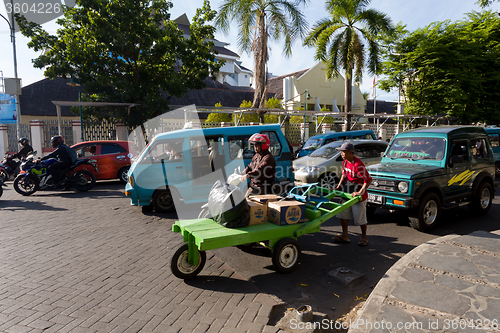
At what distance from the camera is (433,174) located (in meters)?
6.62

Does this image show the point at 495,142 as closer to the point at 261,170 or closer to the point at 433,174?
the point at 433,174

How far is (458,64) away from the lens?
68.2 ft

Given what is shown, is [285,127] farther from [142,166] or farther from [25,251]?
[25,251]

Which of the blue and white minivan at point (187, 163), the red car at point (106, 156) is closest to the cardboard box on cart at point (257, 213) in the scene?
the blue and white minivan at point (187, 163)

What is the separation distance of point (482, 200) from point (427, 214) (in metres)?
2.34

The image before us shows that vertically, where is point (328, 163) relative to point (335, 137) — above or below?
below

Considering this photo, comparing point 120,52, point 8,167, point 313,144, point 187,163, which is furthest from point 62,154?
point 313,144

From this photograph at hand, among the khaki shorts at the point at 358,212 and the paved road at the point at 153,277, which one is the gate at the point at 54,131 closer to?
the paved road at the point at 153,277

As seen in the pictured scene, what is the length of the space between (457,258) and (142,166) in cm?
645

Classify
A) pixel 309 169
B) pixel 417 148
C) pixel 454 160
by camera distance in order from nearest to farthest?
pixel 454 160 < pixel 417 148 < pixel 309 169

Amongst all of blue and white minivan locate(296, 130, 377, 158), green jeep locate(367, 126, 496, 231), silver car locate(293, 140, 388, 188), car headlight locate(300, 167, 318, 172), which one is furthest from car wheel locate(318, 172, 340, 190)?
blue and white minivan locate(296, 130, 377, 158)

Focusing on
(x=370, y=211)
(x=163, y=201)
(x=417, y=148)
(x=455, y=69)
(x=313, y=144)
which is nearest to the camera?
(x=417, y=148)

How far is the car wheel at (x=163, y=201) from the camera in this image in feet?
26.1

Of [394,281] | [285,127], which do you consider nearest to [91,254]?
[394,281]
